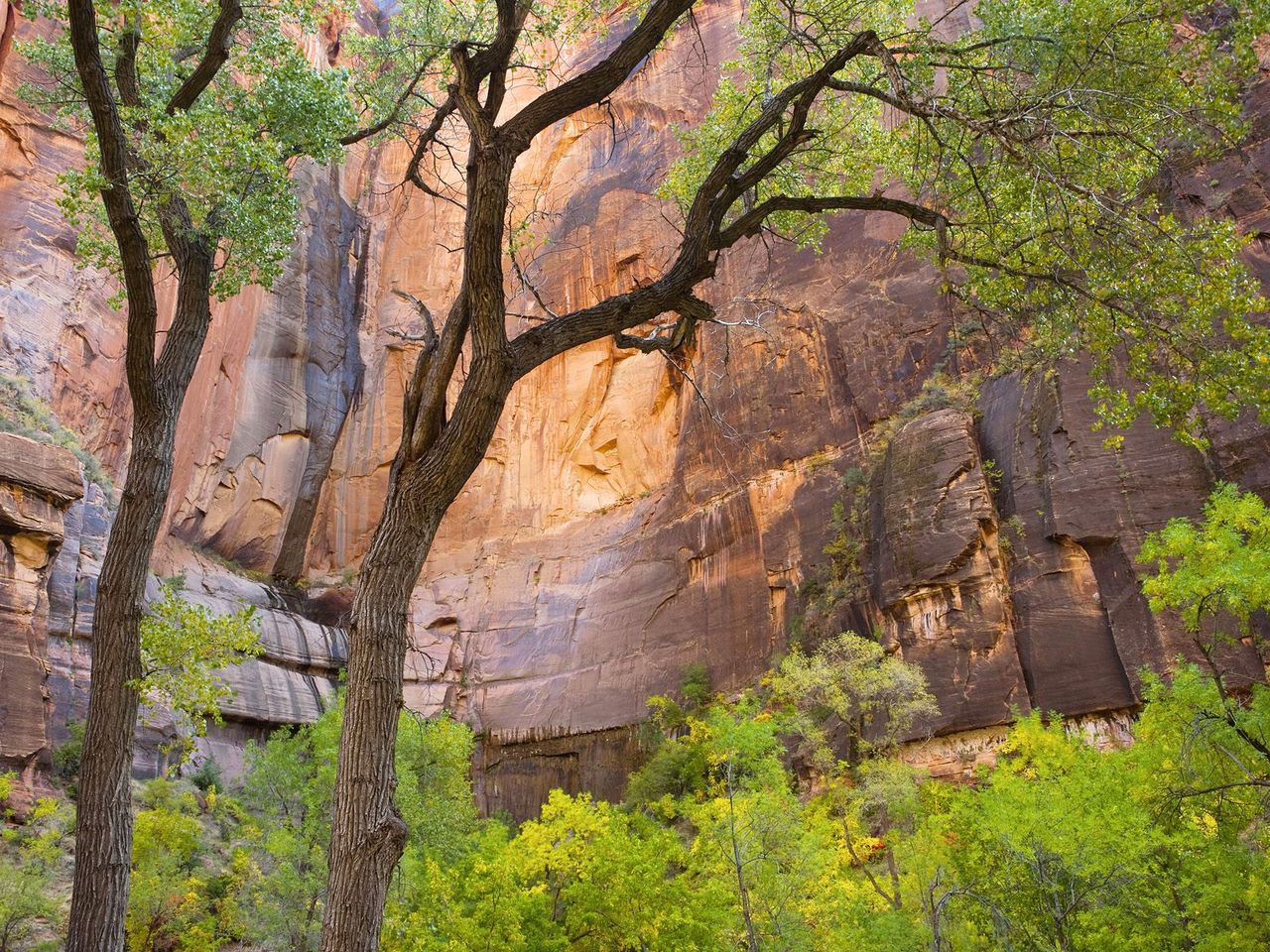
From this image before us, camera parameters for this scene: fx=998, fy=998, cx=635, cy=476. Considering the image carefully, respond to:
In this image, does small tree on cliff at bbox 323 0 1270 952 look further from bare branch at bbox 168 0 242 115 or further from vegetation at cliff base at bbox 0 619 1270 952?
bare branch at bbox 168 0 242 115

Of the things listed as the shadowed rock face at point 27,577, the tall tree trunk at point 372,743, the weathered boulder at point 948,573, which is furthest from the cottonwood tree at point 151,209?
the weathered boulder at point 948,573

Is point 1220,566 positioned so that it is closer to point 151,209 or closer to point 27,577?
point 151,209

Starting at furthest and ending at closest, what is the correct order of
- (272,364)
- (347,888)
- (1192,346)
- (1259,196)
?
1. (272,364)
2. (1259,196)
3. (1192,346)
4. (347,888)

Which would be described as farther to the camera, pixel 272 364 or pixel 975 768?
pixel 272 364

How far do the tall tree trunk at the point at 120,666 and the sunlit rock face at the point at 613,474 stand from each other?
21655mm

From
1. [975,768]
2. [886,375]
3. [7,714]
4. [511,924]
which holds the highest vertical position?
[886,375]

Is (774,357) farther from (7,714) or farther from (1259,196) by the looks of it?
(7,714)

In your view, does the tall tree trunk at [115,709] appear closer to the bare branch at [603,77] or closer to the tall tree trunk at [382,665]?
the tall tree trunk at [382,665]

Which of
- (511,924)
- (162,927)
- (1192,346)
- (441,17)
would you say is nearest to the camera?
(1192,346)

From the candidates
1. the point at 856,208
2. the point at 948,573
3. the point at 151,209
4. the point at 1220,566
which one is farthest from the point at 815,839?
the point at 151,209

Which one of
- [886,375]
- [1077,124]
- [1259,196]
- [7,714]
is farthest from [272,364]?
[1077,124]

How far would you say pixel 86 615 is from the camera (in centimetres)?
2984

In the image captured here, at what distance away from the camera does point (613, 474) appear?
42750mm

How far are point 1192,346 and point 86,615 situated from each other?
31.1m
